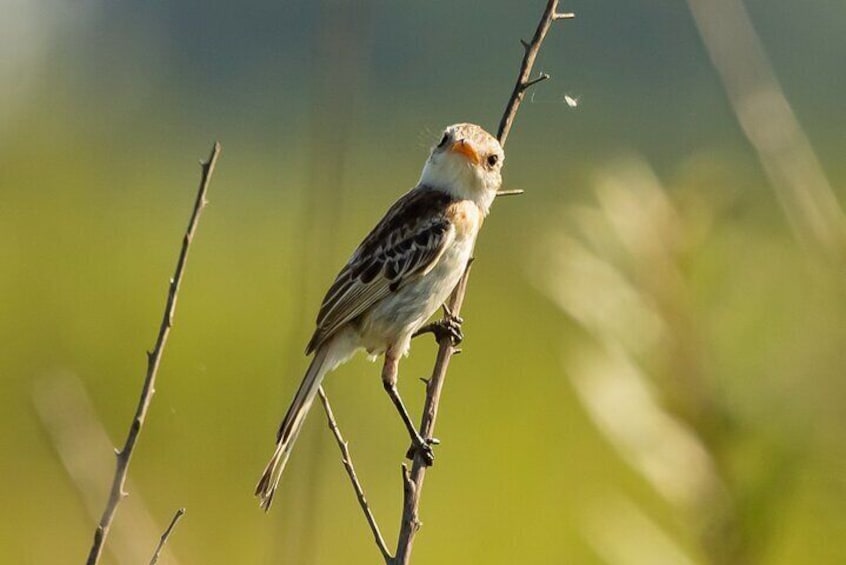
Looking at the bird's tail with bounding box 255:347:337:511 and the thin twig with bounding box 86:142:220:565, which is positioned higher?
the bird's tail with bounding box 255:347:337:511

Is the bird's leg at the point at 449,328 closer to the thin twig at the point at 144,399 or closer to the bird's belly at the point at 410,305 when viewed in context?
the bird's belly at the point at 410,305

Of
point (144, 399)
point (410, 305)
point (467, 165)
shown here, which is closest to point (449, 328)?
point (410, 305)

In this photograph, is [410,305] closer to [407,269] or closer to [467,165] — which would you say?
[407,269]

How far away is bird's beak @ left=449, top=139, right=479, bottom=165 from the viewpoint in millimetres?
4281


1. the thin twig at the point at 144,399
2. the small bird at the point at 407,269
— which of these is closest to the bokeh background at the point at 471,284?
the thin twig at the point at 144,399

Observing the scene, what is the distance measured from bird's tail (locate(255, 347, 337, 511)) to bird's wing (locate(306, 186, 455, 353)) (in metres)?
0.07

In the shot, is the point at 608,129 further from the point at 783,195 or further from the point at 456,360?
the point at 783,195

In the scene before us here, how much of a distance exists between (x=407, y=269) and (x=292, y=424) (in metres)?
0.62

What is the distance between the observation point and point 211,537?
13.0m

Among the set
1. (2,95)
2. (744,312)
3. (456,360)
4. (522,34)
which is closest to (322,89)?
(744,312)

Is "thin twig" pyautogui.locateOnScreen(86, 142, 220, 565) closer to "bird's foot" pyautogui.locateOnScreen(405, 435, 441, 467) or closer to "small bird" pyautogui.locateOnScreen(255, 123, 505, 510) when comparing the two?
"bird's foot" pyautogui.locateOnScreen(405, 435, 441, 467)

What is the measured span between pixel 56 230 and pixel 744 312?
67.8 feet

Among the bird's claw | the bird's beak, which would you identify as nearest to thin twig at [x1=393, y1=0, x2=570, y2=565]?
the bird's claw

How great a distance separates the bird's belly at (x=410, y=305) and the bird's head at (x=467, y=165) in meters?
0.23
